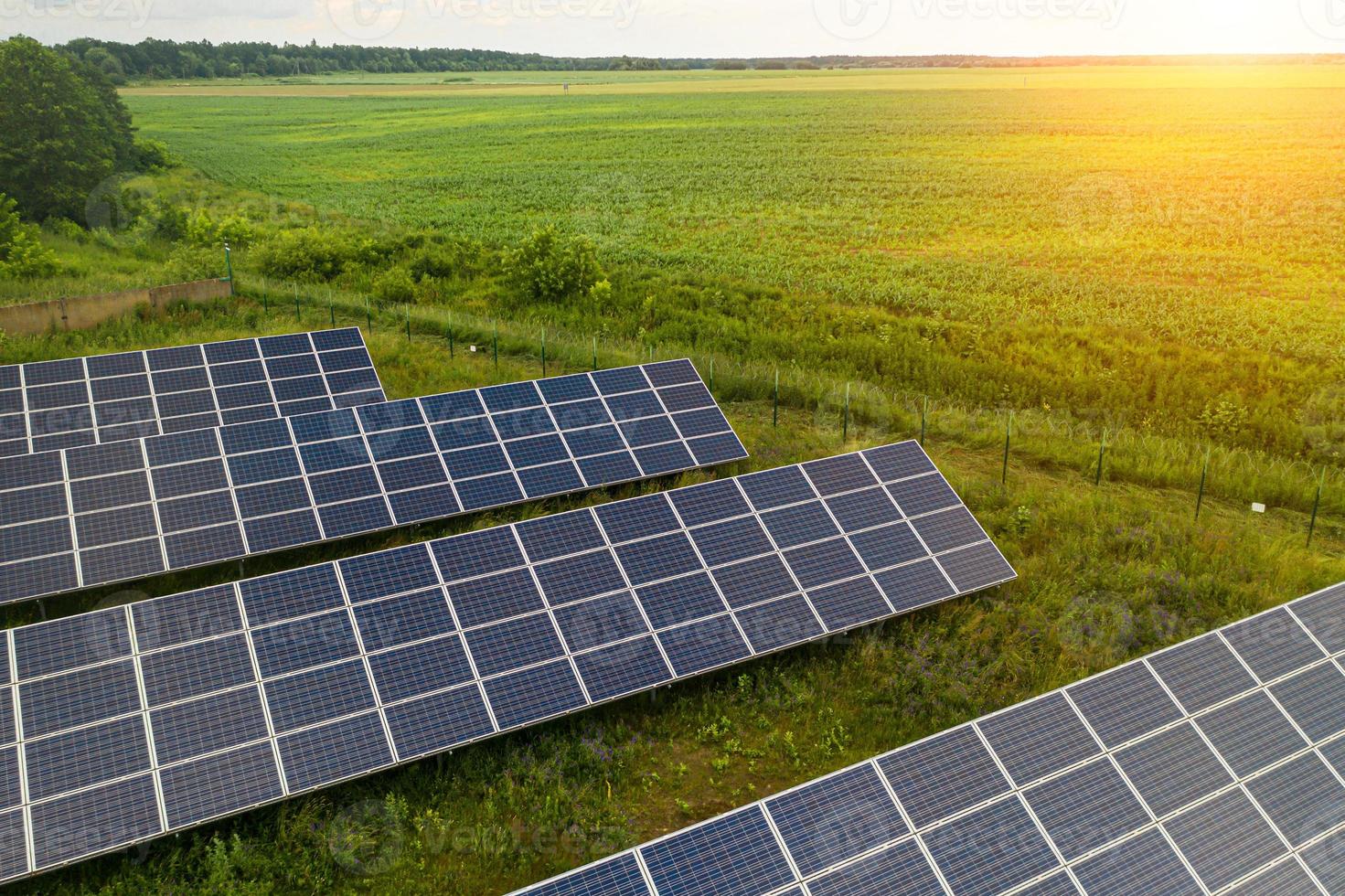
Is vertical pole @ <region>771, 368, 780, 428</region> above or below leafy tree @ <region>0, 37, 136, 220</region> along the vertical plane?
below

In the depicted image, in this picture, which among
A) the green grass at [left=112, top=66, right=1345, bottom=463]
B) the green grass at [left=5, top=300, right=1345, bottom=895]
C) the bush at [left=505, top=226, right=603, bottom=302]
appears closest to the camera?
the green grass at [left=5, top=300, right=1345, bottom=895]

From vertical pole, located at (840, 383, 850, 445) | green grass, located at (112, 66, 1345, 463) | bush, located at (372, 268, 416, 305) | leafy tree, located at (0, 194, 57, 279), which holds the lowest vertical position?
green grass, located at (112, 66, 1345, 463)

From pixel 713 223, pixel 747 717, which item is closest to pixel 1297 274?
pixel 713 223

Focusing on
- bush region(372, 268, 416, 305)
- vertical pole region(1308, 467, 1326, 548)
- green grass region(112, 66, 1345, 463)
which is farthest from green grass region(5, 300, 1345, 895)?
bush region(372, 268, 416, 305)

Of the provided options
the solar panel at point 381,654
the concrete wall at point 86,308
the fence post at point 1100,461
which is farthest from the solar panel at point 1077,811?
the concrete wall at point 86,308

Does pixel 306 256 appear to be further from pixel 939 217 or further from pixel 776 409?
pixel 939 217

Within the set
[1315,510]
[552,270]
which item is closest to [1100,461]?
[1315,510]

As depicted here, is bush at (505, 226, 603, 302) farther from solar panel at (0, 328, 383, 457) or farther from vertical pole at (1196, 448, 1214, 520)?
vertical pole at (1196, 448, 1214, 520)
